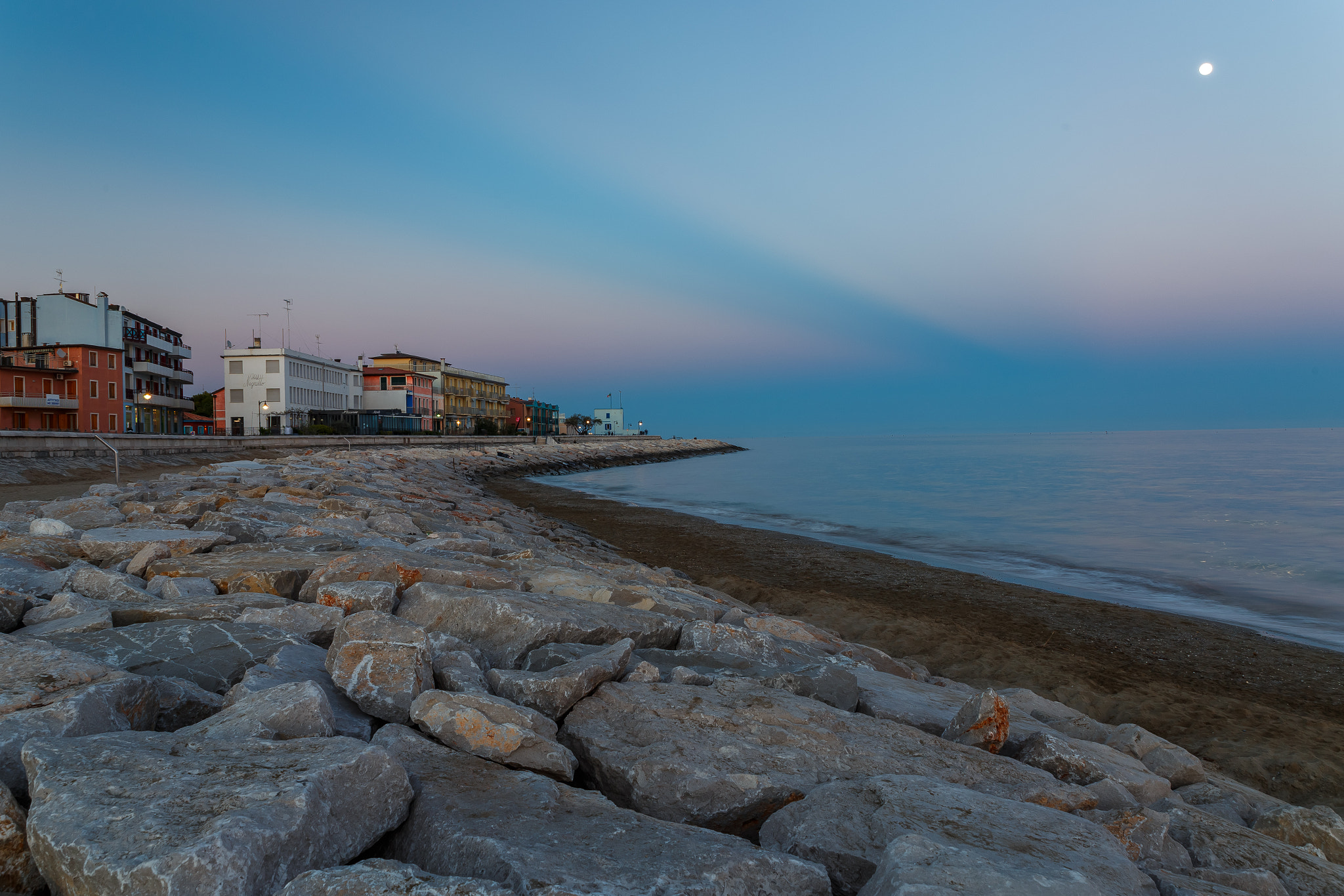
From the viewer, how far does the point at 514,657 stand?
445cm

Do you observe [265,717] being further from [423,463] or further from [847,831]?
[423,463]

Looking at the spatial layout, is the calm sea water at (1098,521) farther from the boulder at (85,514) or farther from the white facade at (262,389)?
the white facade at (262,389)

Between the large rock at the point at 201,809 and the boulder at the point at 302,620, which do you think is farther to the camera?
the boulder at the point at 302,620

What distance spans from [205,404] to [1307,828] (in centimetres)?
9291

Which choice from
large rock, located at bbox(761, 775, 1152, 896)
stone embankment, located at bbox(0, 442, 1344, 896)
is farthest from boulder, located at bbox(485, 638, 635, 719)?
large rock, located at bbox(761, 775, 1152, 896)

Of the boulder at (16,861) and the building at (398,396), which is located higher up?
the building at (398,396)

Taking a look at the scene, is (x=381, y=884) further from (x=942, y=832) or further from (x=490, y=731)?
(x=942, y=832)

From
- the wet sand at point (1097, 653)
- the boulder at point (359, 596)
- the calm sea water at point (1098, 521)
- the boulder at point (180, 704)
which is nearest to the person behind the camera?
the boulder at point (180, 704)

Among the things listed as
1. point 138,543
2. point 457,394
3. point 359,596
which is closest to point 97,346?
point 457,394

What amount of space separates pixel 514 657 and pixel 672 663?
1028 mm

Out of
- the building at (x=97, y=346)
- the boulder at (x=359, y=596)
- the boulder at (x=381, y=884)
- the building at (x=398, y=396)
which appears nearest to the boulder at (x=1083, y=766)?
the boulder at (x=381, y=884)

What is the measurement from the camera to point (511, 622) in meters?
4.69

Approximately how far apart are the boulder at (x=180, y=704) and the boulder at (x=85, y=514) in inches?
237

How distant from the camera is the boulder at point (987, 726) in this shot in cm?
380
